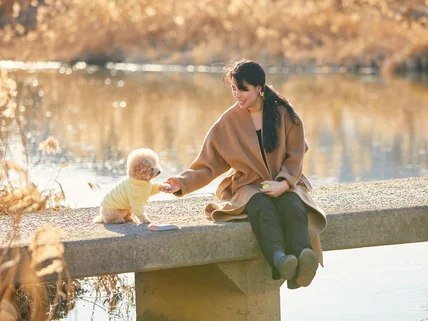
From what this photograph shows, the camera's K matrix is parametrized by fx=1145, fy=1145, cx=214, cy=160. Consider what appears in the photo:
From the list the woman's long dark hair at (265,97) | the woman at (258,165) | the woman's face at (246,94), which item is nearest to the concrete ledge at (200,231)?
the woman at (258,165)

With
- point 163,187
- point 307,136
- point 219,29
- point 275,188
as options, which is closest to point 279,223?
point 275,188

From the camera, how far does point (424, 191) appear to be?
5.89 meters

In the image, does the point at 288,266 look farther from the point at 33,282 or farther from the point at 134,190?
the point at 33,282

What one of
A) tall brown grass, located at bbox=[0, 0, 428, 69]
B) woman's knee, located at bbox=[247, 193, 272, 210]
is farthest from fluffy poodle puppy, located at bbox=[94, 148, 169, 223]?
tall brown grass, located at bbox=[0, 0, 428, 69]

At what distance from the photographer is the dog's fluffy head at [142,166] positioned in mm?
4941

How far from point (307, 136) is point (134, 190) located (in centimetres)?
777

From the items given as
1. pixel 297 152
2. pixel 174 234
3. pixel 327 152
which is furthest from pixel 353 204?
pixel 327 152

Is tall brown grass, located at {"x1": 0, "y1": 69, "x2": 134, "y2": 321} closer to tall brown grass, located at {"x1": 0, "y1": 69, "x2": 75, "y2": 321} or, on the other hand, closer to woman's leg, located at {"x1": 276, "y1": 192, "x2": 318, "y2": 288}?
tall brown grass, located at {"x1": 0, "y1": 69, "x2": 75, "y2": 321}

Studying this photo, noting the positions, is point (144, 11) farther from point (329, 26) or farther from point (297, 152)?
point (297, 152)

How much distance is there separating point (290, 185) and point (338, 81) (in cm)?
1430

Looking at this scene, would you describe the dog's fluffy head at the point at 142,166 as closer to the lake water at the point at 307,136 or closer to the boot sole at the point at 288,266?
the boot sole at the point at 288,266

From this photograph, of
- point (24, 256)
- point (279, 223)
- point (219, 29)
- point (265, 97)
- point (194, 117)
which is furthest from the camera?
point (219, 29)

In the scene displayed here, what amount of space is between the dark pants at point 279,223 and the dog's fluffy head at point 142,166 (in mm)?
457

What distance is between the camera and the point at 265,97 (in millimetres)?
5297
